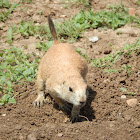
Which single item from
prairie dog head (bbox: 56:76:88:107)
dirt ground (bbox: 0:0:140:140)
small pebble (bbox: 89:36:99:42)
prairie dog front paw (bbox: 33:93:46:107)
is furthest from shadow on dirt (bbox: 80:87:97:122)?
small pebble (bbox: 89:36:99:42)

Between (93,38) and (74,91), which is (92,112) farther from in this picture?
(93,38)

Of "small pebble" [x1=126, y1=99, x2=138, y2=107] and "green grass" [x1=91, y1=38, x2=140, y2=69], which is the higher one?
"green grass" [x1=91, y1=38, x2=140, y2=69]

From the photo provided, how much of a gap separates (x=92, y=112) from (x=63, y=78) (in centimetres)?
92

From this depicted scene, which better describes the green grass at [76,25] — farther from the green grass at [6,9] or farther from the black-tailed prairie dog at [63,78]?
the black-tailed prairie dog at [63,78]

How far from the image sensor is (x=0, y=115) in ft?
13.6

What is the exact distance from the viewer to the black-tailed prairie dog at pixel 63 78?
11.6 feet

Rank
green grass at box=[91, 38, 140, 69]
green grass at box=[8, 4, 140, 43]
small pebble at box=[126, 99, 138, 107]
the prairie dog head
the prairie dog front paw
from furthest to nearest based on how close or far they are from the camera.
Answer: green grass at box=[8, 4, 140, 43], green grass at box=[91, 38, 140, 69], the prairie dog front paw, small pebble at box=[126, 99, 138, 107], the prairie dog head

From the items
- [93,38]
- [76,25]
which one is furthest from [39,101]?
[76,25]

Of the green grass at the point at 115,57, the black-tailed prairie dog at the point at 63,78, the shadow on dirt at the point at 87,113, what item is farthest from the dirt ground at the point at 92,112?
the black-tailed prairie dog at the point at 63,78

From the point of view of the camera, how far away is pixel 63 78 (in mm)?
3797

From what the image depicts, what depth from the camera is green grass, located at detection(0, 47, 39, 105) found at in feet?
15.5

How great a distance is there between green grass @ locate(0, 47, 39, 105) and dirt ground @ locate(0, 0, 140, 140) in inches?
6.7

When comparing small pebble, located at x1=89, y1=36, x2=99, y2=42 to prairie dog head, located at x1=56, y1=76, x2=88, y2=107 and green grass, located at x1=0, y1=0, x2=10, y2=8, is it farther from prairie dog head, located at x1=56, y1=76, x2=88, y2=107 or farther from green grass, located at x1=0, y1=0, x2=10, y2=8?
green grass, located at x1=0, y1=0, x2=10, y2=8

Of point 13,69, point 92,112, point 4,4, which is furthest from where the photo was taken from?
point 4,4
